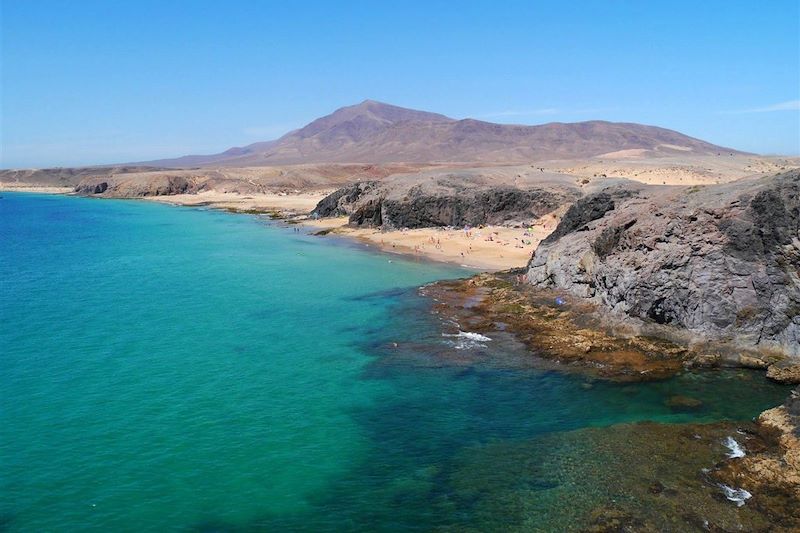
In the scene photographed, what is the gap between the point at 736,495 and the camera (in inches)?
598

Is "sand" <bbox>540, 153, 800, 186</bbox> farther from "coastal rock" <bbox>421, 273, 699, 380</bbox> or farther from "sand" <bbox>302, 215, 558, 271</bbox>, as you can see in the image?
"coastal rock" <bbox>421, 273, 699, 380</bbox>

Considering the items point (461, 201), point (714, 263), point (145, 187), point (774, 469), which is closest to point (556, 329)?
point (714, 263)

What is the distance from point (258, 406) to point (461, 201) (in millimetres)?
46113

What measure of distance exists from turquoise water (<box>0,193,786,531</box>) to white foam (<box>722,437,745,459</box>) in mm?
2024

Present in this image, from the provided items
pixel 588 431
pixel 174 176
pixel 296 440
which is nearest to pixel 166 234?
pixel 296 440

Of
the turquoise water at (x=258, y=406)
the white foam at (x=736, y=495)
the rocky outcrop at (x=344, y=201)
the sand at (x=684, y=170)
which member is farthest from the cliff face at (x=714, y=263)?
the rocky outcrop at (x=344, y=201)

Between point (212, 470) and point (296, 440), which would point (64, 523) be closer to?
point (212, 470)

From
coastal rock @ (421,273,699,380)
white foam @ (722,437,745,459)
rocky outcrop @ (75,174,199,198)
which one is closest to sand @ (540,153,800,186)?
coastal rock @ (421,273,699,380)

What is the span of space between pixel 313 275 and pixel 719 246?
28.2 metres

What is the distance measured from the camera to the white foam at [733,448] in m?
→ 17.1

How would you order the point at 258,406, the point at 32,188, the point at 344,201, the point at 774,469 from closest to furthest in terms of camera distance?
1. the point at 774,469
2. the point at 258,406
3. the point at 344,201
4. the point at 32,188

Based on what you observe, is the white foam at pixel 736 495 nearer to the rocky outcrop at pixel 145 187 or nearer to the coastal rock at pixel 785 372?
the coastal rock at pixel 785 372

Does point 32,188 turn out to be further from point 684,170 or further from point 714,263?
point 714,263

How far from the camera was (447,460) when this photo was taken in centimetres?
1769
